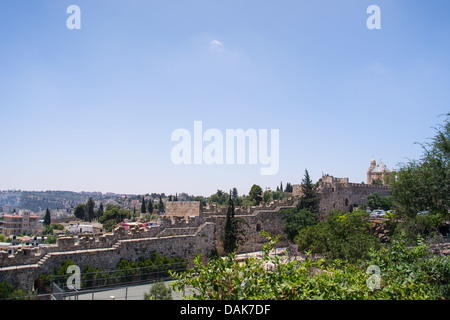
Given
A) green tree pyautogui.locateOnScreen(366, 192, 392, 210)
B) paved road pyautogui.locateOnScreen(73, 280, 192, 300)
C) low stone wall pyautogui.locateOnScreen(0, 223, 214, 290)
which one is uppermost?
green tree pyautogui.locateOnScreen(366, 192, 392, 210)

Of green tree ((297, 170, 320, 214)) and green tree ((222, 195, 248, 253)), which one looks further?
green tree ((297, 170, 320, 214))

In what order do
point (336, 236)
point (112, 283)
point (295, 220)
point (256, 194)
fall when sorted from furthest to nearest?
point (256, 194) → point (295, 220) → point (336, 236) → point (112, 283)

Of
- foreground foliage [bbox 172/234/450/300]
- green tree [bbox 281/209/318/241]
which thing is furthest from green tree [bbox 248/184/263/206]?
foreground foliage [bbox 172/234/450/300]

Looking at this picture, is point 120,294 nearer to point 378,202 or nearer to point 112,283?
point 112,283

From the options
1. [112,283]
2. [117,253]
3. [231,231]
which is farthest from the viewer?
[231,231]

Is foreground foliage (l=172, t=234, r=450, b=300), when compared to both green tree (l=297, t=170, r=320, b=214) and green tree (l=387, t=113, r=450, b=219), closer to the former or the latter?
green tree (l=387, t=113, r=450, b=219)

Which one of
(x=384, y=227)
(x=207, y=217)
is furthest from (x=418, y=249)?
(x=384, y=227)

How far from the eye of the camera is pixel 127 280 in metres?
13.8

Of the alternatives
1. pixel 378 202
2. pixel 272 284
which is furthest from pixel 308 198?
pixel 272 284

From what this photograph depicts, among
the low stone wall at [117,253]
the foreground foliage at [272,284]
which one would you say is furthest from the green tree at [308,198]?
the foreground foliage at [272,284]
